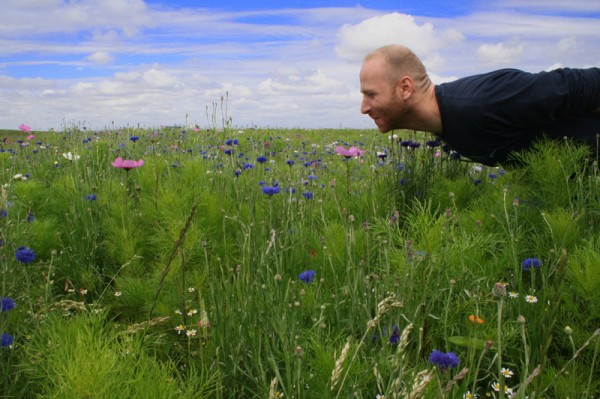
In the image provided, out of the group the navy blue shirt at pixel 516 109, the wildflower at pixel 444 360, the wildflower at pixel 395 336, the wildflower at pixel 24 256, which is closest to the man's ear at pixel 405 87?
the navy blue shirt at pixel 516 109

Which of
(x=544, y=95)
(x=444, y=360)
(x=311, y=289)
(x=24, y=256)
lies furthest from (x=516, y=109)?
(x=24, y=256)

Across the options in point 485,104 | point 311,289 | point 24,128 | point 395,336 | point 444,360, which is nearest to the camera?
point 444,360

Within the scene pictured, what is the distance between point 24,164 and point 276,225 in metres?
4.39

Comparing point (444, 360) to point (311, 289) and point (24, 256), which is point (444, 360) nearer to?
point (311, 289)

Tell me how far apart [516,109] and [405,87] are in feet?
2.57

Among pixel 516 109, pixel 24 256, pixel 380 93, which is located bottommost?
pixel 24 256

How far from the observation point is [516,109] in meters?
3.41

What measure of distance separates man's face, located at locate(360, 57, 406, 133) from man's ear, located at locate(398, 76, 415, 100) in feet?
0.05

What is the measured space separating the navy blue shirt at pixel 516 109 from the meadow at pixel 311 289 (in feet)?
0.56

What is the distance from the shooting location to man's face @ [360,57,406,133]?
3711 millimetres

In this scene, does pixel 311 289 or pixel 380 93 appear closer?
pixel 311 289

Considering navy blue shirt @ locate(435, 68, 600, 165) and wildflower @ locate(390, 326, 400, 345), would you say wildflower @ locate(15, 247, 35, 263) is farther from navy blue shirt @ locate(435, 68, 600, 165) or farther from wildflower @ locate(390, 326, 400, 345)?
navy blue shirt @ locate(435, 68, 600, 165)

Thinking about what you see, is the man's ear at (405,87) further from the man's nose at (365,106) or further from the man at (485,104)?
the man's nose at (365,106)

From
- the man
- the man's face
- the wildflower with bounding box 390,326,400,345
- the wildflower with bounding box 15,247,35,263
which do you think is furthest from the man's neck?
the wildflower with bounding box 15,247,35,263
